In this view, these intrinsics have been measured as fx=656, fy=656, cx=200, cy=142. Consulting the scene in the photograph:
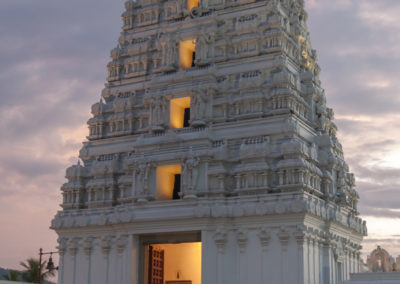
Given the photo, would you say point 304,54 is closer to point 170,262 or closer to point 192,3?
point 192,3

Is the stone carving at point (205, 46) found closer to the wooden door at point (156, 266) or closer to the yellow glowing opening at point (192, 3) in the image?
the yellow glowing opening at point (192, 3)

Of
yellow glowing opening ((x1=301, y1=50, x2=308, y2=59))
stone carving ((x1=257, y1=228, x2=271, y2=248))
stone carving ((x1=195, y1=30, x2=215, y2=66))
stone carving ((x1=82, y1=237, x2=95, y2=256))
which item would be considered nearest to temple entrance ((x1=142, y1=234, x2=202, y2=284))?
stone carving ((x1=82, y1=237, x2=95, y2=256))

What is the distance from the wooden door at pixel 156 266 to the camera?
4034 cm

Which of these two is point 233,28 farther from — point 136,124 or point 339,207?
point 339,207

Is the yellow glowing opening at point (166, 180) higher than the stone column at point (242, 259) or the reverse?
higher

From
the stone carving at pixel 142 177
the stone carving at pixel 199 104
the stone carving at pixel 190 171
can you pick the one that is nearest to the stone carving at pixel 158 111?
the stone carving at pixel 199 104

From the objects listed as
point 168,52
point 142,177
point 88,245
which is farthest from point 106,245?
point 168,52

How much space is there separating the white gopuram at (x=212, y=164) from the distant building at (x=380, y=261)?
7011 millimetres

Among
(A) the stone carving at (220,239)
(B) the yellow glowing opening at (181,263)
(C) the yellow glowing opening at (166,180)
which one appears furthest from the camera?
(B) the yellow glowing opening at (181,263)

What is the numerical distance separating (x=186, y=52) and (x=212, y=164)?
32.5 ft

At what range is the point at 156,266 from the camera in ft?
135

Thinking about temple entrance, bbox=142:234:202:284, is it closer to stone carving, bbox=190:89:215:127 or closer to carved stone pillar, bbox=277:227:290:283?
carved stone pillar, bbox=277:227:290:283

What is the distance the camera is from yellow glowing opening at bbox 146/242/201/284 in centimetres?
4262

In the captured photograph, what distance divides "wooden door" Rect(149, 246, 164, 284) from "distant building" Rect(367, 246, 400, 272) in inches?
734
